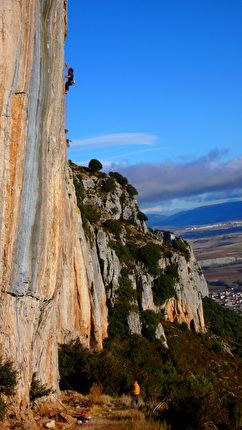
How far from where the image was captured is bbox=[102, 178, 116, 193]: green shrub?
6169cm

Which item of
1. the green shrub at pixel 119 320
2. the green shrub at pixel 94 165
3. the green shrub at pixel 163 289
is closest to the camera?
the green shrub at pixel 119 320

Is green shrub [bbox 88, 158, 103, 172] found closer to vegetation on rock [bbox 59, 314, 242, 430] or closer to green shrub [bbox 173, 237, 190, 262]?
green shrub [bbox 173, 237, 190, 262]

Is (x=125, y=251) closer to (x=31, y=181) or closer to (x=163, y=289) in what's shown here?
(x=163, y=289)

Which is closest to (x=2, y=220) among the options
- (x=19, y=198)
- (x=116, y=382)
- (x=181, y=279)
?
(x=19, y=198)

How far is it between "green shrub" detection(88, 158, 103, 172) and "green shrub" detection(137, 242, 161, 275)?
2223 cm

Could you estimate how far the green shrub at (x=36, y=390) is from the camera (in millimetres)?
11734

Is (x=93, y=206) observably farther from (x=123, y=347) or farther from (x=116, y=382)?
(x=116, y=382)

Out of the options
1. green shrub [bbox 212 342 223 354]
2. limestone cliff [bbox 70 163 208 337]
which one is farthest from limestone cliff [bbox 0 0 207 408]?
green shrub [bbox 212 342 223 354]

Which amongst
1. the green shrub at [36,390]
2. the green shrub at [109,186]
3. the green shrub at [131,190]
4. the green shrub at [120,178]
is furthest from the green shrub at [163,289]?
the green shrub at [36,390]

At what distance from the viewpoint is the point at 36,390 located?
11.8 metres

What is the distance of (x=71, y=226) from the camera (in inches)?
958

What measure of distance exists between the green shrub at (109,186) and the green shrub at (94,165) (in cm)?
692

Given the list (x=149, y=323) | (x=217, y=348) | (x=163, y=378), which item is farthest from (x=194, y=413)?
(x=217, y=348)

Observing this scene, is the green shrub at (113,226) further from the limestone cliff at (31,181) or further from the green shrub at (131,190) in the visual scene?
the limestone cliff at (31,181)
